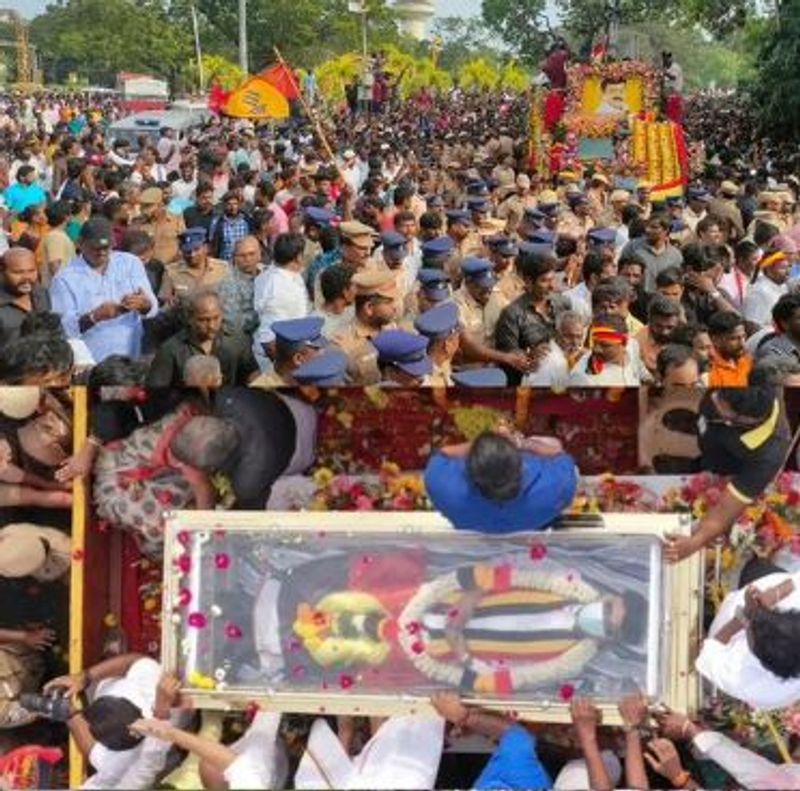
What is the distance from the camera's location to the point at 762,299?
7.42 metres

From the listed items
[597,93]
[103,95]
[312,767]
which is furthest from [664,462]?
[103,95]

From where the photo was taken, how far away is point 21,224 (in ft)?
31.1

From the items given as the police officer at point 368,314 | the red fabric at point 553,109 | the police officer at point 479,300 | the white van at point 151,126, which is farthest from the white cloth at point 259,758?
the white van at point 151,126

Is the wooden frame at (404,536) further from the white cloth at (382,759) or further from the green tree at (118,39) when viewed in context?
the green tree at (118,39)

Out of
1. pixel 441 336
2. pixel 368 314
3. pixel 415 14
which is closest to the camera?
pixel 441 336

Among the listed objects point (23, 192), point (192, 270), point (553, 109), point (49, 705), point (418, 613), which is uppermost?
point (553, 109)

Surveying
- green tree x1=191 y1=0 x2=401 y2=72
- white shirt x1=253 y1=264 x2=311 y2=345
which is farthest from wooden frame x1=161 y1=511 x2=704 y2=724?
green tree x1=191 y1=0 x2=401 y2=72

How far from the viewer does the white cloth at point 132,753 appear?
366cm

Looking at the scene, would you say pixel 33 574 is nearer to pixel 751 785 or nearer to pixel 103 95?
pixel 751 785

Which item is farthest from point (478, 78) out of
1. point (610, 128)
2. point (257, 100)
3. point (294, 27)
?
point (257, 100)

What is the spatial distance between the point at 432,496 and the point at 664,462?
67 cm

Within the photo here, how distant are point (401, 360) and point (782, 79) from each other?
21361 millimetres

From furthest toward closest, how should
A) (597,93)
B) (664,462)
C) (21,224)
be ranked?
(597,93) < (21,224) < (664,462)

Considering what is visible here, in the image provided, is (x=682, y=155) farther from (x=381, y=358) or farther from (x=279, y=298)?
(x=381, y=358)
